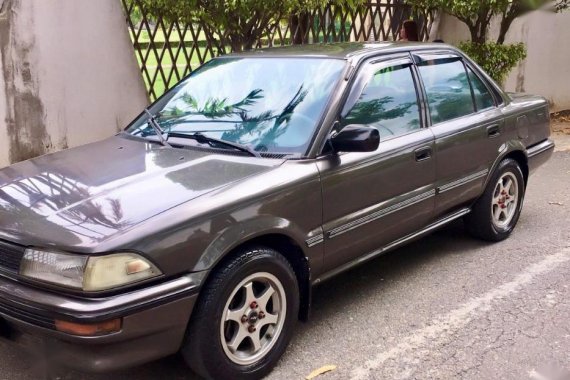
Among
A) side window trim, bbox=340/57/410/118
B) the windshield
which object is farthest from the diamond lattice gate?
side window trim, bbox=340/57/410/118

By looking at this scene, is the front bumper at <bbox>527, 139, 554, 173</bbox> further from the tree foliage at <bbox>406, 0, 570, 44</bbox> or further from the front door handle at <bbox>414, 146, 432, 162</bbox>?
the tree foliage at <bbox>406, 0, 570, 44</bbox>

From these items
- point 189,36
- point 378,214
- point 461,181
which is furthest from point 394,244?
point 189,36

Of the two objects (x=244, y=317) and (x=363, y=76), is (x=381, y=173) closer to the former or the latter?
(x=363, y=76)

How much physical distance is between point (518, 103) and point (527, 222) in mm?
1124

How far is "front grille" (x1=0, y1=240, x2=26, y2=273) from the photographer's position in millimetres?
2707

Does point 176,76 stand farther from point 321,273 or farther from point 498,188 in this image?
point 321,273

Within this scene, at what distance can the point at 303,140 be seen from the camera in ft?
11.3

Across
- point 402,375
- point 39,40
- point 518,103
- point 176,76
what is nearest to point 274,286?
point 402,375

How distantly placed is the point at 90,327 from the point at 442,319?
215 cm

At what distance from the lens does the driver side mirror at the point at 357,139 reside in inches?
130

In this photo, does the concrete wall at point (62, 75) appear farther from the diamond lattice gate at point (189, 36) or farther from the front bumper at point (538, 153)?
the front bumper at point (538, 153)

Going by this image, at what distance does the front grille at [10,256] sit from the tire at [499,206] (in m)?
3.34

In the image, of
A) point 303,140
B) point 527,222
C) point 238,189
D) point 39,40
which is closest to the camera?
point 238,189

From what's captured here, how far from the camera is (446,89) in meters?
4.49
